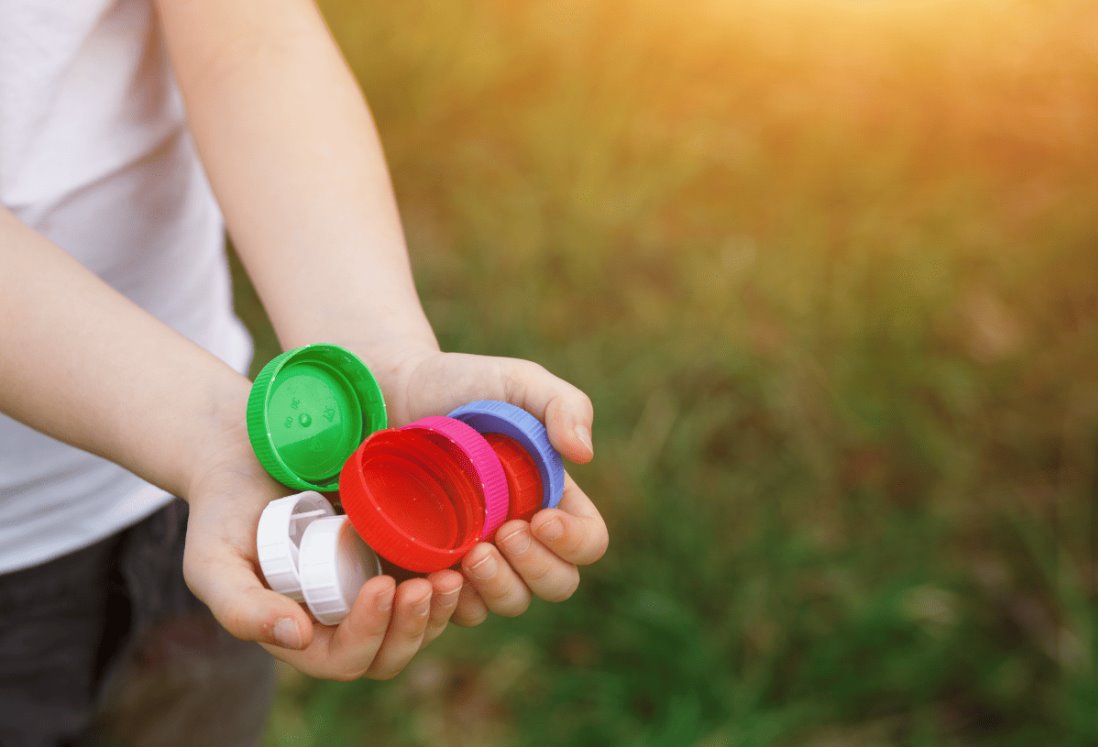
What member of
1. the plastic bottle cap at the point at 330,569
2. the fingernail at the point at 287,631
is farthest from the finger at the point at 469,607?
the fingernail at the point at 287,631

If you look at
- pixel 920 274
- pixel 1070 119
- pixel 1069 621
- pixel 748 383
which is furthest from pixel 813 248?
pixel 1069 621

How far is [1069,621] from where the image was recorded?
6.15 ft

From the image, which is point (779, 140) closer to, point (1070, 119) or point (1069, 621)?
point (1070, 119)

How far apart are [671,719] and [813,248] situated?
3.84 ft

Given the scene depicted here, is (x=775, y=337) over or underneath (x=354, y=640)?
underneath

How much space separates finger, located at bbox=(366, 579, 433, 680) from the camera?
869 mm

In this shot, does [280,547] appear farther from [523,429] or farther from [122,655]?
[122,655]

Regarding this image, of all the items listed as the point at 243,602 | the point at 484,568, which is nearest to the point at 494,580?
the point at 484,568

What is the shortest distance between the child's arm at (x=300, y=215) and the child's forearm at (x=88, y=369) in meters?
0.19

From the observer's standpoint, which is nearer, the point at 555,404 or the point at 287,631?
the point at 287,631

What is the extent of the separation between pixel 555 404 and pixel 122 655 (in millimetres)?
667

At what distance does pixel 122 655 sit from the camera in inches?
49.3

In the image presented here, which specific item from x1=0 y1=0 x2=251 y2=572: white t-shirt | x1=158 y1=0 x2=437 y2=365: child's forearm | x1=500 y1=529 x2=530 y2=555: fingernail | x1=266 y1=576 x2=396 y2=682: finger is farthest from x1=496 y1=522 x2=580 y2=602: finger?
x1=0 y1=0 x2=251 y2=572: white t-shirt

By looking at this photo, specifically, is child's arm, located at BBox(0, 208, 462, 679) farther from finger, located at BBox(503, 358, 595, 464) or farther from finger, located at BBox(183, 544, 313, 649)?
finger, located at BBox(503, 358, 595, 464)
